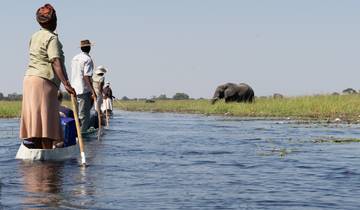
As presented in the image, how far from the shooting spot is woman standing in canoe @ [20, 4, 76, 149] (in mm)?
9570

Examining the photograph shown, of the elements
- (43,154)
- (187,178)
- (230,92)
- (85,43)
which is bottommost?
(187,178)

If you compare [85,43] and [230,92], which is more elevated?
[85,43]

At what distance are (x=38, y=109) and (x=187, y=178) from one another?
256 cm

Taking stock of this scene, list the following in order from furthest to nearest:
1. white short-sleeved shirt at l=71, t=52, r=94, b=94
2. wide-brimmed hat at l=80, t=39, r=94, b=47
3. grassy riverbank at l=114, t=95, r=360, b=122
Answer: grassy riverbank at l=114, t=95, r=360, b=122
wide-brimmed hat at l=80, t=39, r=94, b=47
white short-sleeved shirt at l=71, t=52, r=94, b=94

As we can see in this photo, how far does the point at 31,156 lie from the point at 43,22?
186 centimetres

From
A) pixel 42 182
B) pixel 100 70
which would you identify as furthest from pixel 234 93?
pixel 42 182

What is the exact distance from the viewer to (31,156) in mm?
9789

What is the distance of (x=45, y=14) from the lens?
9828 millimetres

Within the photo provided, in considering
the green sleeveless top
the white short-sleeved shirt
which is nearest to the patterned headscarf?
the green sleeveless top

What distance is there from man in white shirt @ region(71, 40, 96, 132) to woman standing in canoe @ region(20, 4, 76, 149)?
13.5ft

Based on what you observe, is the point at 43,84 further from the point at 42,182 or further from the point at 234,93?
the point at 234,93

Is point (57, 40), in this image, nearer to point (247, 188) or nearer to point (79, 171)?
point (79, 171)

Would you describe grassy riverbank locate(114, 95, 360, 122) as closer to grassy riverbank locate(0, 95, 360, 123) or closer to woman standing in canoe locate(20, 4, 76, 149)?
grassy riverbank locate(0, 95, 360, 123)

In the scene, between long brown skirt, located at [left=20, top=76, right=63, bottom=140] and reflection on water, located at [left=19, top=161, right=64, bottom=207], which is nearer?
reflection on water, located at [left=19, top=161, right=64, bottom=207]
